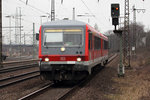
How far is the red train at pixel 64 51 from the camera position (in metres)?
10.8

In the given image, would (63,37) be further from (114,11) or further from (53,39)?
(114,11)

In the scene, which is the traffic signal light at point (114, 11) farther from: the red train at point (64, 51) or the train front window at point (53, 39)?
the train front window at point (53, 39)

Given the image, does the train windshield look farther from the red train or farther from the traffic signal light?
the traffic signal light

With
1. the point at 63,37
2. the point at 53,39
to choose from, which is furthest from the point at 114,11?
the point at 53,39

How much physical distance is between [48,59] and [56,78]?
93 cm

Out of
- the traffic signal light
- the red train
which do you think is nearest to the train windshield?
the red train

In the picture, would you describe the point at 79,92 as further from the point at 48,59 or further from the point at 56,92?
the point at 48,59

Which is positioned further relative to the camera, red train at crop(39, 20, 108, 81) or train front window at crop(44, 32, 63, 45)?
train front window at crop(44, 32, 63, 45)

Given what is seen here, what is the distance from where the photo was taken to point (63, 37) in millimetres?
11062

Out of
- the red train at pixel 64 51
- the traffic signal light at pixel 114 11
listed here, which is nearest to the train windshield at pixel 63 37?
the red train at pixel 64 51

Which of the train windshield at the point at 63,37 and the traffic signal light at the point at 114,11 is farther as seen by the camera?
the traffic signal light at the point at 114,11

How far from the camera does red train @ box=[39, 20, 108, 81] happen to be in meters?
10.8

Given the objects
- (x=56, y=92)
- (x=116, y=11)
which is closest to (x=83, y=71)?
(x=56, y=92)

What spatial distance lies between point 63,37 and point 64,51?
0.67m
